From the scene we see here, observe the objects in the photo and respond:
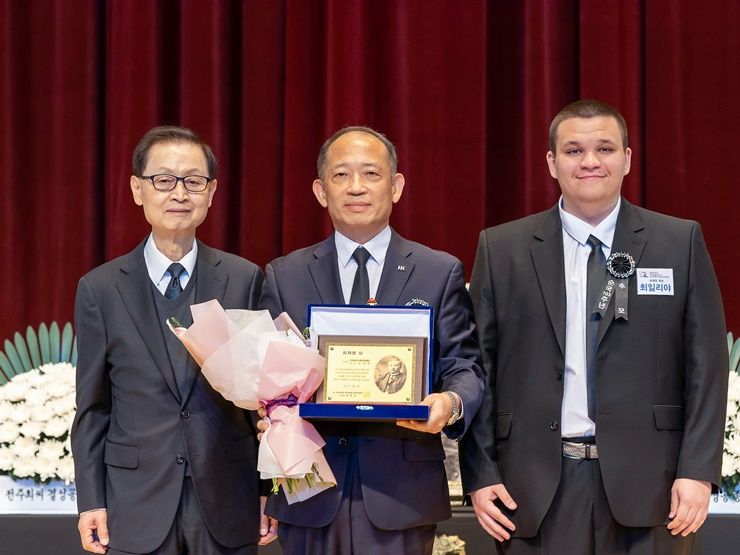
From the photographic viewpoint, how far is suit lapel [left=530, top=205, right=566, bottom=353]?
8.38ft

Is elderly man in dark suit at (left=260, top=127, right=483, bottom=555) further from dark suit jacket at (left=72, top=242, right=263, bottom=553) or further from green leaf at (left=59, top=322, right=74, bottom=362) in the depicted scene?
green leaf at (left=59, top=322, right=74, bottom=362)

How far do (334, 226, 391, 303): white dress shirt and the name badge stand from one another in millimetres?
664

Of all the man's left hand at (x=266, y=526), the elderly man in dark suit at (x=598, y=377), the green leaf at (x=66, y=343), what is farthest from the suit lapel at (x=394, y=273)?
the green leaf at (x=66, y=343)

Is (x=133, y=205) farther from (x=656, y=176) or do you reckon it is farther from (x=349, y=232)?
(x=656, y=176)

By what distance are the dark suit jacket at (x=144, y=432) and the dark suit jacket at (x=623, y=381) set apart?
61 centimetres

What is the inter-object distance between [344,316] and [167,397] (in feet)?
1.73

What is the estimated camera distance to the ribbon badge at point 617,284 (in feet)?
8.27

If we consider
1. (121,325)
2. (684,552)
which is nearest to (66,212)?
(121,325)

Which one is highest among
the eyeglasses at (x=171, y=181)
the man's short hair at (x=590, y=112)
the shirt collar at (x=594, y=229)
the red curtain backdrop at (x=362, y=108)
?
the red curtain backdrop at (x=362, y=108)

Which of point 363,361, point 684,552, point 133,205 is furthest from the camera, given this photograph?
point 133,205

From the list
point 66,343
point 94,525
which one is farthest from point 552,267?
point 66,343

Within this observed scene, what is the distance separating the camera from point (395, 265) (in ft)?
8.58

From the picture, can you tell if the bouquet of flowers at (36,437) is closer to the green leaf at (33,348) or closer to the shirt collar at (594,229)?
the green leaf at (33,348)

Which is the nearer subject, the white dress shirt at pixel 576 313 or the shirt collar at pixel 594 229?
the white dress shirt at pixel 576 313
